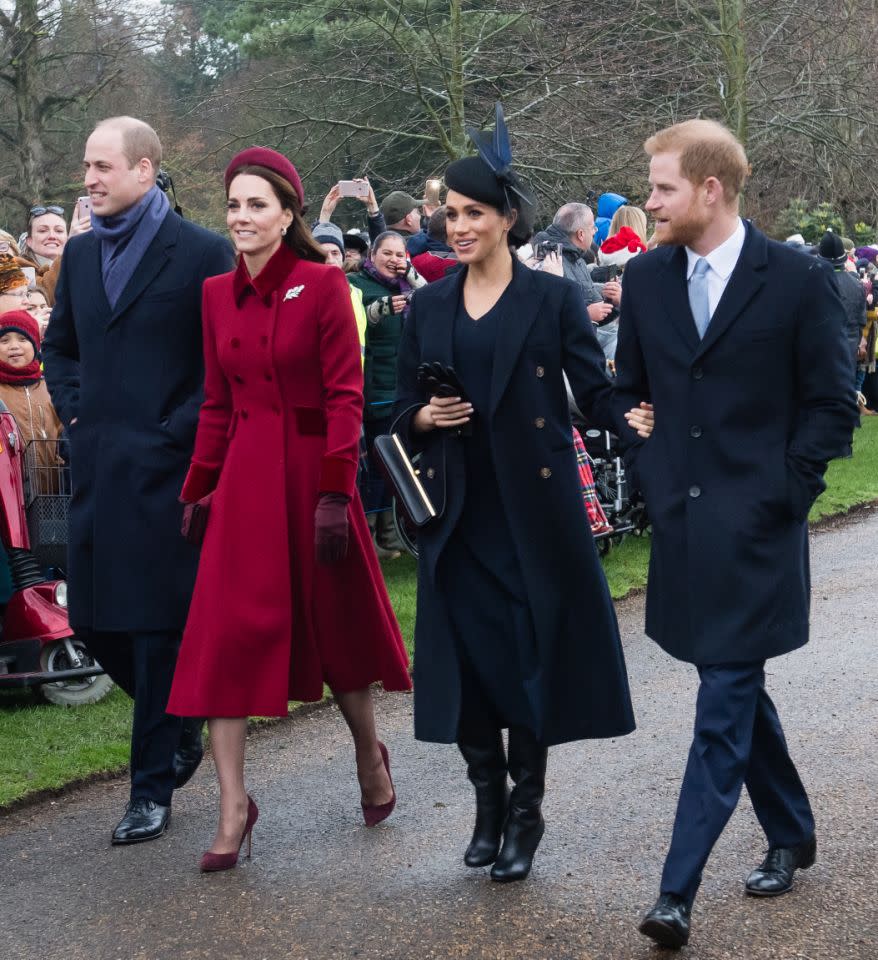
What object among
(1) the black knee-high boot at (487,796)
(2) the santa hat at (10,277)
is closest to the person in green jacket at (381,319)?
(2) the santa hat at (10,277)

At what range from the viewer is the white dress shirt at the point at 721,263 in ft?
14.1

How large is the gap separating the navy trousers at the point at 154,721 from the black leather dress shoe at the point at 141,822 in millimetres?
22

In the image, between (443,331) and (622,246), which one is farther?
(622,246)

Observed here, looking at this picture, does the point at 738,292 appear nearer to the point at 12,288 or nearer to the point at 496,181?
the point at 496,181

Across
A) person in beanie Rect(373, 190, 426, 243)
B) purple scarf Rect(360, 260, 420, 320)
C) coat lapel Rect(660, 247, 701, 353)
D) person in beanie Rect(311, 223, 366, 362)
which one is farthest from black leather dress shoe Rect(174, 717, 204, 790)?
person in beanie Rect(373, 190, 426, 243)

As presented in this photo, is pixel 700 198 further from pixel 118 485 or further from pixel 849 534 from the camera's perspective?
pixel 849 534

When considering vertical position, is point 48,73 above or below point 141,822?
above

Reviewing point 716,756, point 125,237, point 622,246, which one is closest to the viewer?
point 716,756

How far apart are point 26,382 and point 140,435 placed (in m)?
2.55

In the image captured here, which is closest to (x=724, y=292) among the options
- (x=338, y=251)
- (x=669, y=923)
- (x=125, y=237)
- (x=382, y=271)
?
(x=669, y=923)

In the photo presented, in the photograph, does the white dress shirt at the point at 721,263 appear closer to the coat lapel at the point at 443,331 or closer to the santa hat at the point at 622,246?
the coat lapel at the point at 443,331

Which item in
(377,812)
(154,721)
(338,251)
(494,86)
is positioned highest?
(494,86)

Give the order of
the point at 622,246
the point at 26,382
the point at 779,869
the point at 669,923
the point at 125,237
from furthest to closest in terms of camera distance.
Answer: the point at 622,246 → the point at 26,382 → the point at 125,237 → the point at 779,869 → the point at 669,923

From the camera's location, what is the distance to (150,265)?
5312mm
